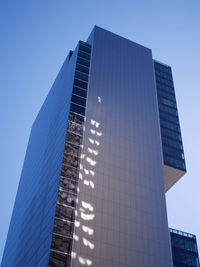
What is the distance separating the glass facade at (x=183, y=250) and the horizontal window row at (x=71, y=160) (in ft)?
121

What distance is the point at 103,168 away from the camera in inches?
2238

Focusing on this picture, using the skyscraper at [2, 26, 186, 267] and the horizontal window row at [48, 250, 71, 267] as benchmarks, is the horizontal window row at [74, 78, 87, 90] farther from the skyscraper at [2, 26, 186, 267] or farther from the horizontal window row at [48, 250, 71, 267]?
the horizontal window row at [48, 250, 71, 267]

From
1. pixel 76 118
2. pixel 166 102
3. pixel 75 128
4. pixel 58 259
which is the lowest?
pixel 58 259

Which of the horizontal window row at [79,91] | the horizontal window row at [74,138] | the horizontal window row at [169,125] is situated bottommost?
the horizontal window row at [74,138]

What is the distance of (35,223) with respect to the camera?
58938 mm

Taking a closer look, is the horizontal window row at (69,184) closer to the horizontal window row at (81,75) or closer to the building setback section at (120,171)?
the building setback section at (120,171)

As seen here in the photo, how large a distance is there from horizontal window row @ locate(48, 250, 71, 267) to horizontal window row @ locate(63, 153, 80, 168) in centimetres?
1383

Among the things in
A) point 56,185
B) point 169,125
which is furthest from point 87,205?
point 169,125

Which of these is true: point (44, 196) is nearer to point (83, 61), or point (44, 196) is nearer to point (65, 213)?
point (65, 213)

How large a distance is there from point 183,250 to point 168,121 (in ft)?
94.0

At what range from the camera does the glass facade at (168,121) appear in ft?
237

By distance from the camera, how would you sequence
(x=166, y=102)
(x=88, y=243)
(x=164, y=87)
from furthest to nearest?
(x=164, y=87) < (x=166, y=102) < (x=88, y=243)

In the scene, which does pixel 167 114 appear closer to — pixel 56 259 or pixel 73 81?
pixel 73 81

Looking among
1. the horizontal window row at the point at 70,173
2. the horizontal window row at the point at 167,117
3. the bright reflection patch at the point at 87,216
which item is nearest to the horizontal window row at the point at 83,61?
the horizontal window row at the point at 167,117
